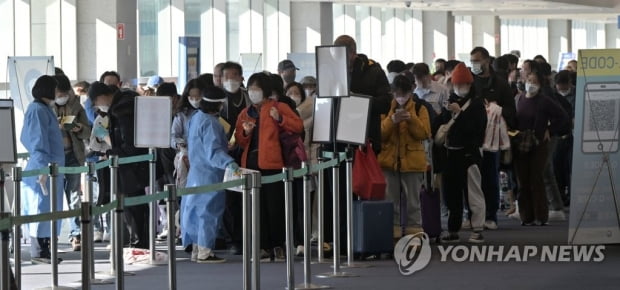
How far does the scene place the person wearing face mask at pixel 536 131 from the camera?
1454 cm

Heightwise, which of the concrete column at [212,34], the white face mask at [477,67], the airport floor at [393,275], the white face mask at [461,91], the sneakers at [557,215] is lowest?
the airport floor at [393,275]

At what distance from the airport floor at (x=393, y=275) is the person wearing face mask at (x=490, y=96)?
1652mm

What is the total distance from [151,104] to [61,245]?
2.83m

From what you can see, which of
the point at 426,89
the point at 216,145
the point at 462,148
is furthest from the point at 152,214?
the point at 426,89

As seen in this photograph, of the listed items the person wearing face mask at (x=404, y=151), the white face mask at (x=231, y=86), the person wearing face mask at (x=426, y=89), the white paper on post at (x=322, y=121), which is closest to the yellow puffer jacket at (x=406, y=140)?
the person wearing face mask at (x=404, y=151)

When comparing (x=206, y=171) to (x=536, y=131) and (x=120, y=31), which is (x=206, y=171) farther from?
(x=120, y=31)

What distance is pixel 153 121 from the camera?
12.2 metres

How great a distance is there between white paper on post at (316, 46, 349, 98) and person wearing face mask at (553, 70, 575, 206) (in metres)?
4.34

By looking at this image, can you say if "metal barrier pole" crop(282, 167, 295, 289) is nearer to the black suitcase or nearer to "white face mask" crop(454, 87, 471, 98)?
the black suitcase

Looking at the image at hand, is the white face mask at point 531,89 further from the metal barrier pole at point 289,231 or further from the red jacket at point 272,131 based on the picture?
the metal barrier pole at point 289,231

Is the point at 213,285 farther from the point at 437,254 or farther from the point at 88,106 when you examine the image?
the point at 88,106

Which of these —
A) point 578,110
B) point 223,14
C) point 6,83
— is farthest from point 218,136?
point 223,14

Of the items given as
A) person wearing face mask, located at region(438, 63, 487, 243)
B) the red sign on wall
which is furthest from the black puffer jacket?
the red sign on wall

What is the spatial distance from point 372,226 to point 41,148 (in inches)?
118
